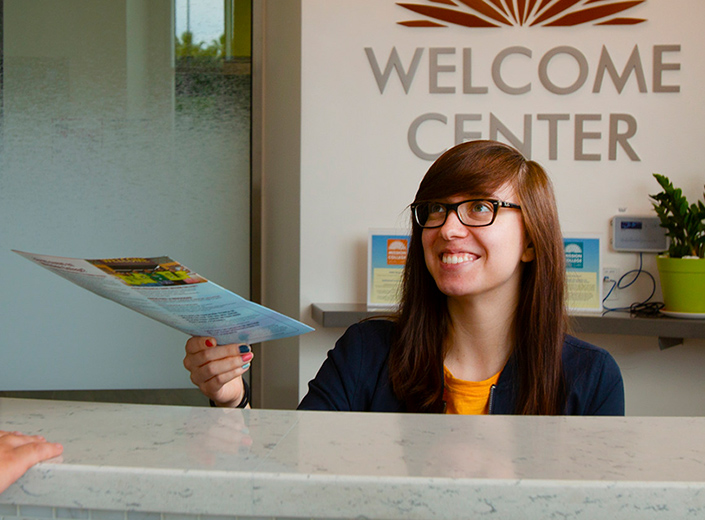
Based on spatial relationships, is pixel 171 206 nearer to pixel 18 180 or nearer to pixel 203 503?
pixel 18 180

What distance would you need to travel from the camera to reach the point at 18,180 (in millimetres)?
3381

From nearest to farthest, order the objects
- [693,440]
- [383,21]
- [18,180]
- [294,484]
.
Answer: [294,484]
[693,440]
[383,21]
[18,180]

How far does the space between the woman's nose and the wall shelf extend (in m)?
1.19

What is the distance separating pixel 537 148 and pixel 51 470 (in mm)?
2574

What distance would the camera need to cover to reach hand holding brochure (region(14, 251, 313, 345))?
2.80 feet

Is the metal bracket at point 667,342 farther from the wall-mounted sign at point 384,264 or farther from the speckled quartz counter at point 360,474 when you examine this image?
the speckled quartz counter at point 360,474

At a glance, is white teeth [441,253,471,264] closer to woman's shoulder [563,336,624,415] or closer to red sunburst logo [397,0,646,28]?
woman's shoulder [563,336,624,415]

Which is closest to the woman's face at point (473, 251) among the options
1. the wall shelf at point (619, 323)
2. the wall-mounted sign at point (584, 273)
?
the wall shelf at point (619, 323)

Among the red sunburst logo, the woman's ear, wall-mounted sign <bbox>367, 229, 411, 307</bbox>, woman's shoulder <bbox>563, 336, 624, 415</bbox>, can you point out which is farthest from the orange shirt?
the red sunburst logo

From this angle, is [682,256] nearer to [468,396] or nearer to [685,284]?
[685,284]

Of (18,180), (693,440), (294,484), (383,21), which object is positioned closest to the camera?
(294,484)

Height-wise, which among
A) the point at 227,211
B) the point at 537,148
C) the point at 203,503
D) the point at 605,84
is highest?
the point at 605,84

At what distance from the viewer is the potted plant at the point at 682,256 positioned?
263cm

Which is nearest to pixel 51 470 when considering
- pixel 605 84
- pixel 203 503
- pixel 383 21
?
pixel 203 503
